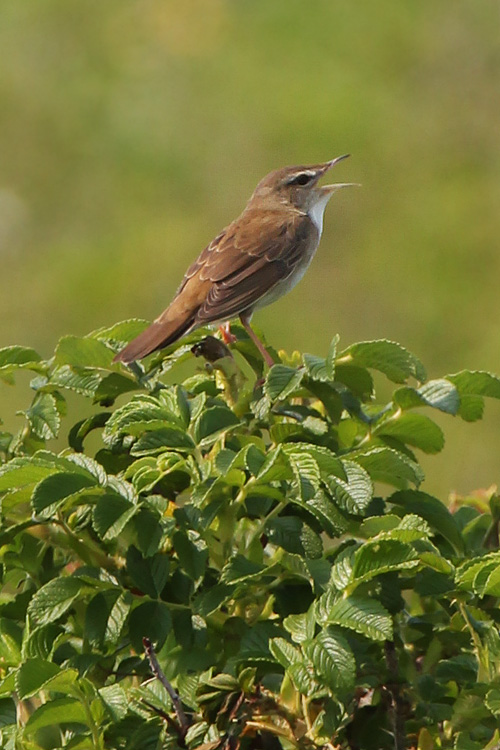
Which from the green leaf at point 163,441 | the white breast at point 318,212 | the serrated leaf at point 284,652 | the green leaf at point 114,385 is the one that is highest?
the white breast at point 318,212

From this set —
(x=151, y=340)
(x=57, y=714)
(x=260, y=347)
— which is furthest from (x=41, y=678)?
(x=151, y=340)

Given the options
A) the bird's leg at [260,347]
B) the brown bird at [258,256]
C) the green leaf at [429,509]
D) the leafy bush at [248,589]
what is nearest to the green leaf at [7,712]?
the leafy bush at [248,589]

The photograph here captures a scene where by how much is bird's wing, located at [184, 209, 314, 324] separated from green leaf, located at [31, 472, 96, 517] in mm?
2266

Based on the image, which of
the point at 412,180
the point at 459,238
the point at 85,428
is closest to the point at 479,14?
the point at 412,180

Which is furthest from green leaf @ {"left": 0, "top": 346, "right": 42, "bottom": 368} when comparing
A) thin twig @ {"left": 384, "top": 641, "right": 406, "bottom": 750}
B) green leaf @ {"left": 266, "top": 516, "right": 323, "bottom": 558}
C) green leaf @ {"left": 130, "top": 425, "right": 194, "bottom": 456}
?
thin twig @ {"left": 384, "top": 641, "right": 406, "bottom": 750}

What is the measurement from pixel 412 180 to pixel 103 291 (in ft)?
8.16

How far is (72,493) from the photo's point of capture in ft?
6.33

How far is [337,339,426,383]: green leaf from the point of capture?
7.18ft

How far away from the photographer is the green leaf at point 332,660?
176 cm

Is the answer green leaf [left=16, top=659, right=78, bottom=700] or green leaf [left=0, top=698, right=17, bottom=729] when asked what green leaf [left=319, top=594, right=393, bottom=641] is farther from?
green leaf [left=0, top=698, right=17, bottom=729]

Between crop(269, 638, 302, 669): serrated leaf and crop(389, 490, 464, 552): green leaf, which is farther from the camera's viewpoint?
crop(389, 490, 464, 552): green leaf

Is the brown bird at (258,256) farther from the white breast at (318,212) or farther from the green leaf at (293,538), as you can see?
the green leaf at (293,538)

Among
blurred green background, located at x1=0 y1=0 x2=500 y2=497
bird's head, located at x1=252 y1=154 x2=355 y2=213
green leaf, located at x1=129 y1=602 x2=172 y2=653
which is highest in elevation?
blurred green background, located at x1=0 y1=0 x2=500 y2=497

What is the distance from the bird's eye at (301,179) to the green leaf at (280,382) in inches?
140
